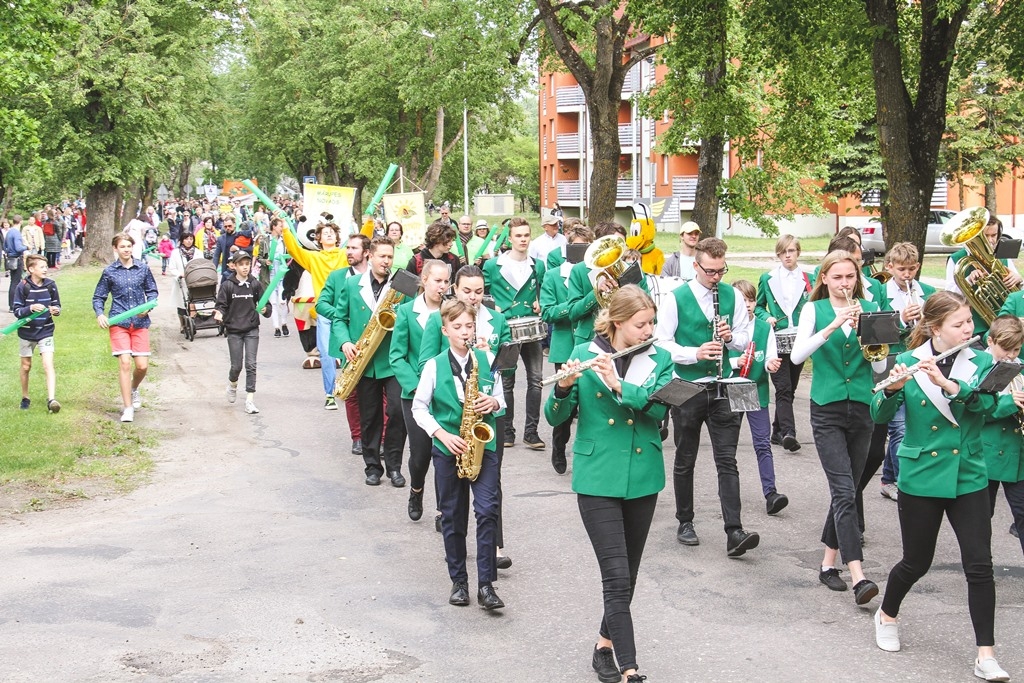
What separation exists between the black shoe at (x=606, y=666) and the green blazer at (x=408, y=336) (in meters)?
2.99

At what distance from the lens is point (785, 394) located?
A: 1155 centimetres

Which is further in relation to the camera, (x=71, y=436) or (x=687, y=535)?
(x=71, y=436)

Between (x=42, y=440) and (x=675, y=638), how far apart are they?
7.65 meters

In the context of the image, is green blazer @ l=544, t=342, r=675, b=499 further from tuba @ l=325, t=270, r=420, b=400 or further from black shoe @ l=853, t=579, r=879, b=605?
tuba @ l=325, t=270, r=420, b=400

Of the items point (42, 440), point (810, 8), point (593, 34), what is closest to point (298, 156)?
point (593, 34)

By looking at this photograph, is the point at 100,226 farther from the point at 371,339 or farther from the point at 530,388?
the point at 371,339

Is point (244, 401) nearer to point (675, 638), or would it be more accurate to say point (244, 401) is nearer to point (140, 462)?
point (140, 462)

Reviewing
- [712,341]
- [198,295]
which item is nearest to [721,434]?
[712,341]

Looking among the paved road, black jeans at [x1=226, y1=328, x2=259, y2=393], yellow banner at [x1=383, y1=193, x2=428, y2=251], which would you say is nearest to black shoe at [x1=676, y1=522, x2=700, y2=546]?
the paved road

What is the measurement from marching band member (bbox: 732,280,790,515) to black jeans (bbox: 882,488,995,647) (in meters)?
2.43

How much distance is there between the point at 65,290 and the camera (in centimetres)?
3030

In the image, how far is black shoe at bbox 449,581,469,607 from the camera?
23.8 feet

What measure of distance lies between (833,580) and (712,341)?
165 cm

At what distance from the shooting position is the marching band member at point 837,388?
7.41 metres
